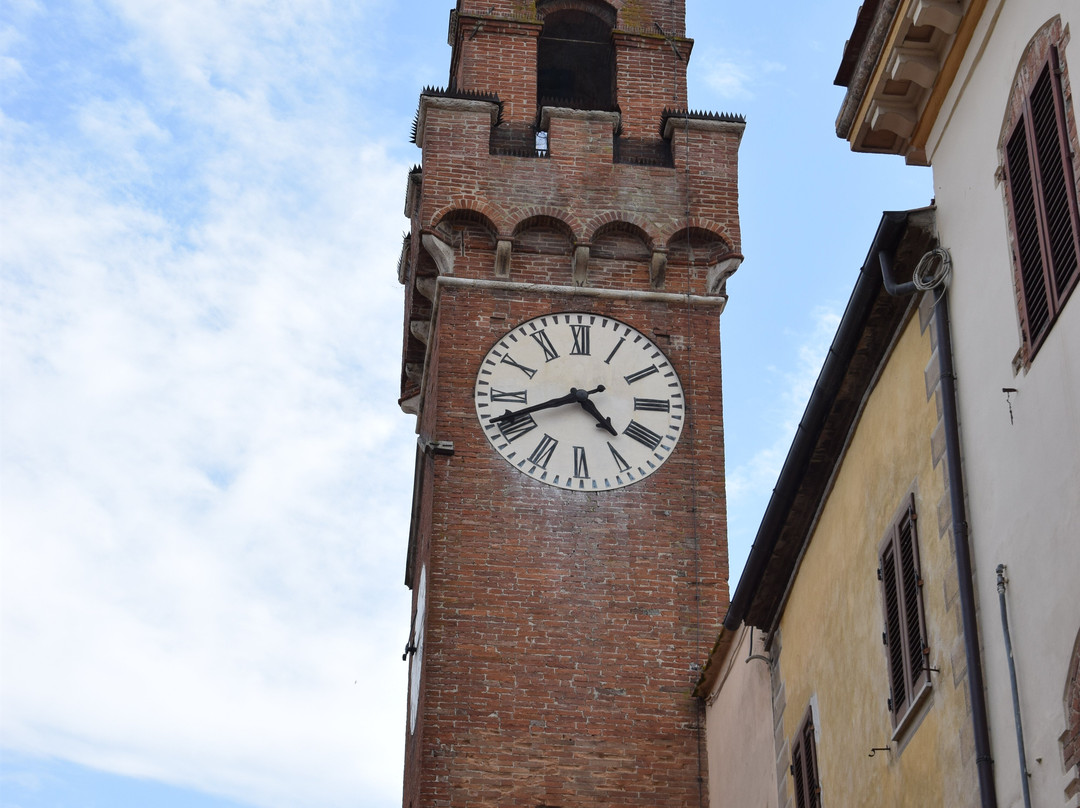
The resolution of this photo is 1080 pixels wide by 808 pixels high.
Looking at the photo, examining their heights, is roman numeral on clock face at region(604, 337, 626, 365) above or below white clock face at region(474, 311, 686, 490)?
above

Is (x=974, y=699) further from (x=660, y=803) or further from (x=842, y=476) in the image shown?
(x=660, y=803)

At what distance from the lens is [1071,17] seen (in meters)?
8.88

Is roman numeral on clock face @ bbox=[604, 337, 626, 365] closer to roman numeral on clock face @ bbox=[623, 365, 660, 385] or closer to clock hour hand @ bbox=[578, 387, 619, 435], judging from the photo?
roman numeral on clock face @ bbox=[623, 365, 660, 385]

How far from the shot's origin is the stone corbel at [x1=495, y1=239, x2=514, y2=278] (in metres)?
21.4

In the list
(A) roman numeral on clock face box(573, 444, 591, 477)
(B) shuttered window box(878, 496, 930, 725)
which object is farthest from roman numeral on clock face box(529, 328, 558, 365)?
(B) shuttered window box(878, 496, 930, 725)

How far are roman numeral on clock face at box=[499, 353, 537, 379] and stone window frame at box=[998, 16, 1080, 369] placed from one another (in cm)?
1135

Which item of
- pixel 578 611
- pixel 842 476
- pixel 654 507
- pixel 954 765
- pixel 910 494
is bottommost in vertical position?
pixel 954 765

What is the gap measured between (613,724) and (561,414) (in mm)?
3732

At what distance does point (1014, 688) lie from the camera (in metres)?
9.06

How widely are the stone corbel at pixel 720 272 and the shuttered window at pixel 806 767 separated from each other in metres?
8.83

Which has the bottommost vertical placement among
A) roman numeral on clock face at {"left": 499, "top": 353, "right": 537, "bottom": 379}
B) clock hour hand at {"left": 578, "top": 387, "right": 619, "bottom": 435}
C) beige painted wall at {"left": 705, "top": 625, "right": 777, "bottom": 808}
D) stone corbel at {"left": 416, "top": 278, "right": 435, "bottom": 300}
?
beige painted wall at {"left": 705, "top": 625, "right": 777, "bottom": 808}

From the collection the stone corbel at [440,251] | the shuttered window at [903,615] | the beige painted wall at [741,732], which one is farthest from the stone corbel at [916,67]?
the stone corbel at [440,251]

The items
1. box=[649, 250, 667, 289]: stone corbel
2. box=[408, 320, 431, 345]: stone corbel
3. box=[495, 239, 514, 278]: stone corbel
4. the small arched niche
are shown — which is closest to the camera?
box=[495, 239, 514, 278]: stone corbel

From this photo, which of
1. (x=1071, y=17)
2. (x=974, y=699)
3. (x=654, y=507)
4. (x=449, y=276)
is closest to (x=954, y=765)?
(x=974, y=699)
